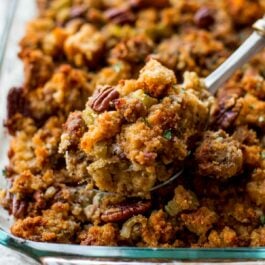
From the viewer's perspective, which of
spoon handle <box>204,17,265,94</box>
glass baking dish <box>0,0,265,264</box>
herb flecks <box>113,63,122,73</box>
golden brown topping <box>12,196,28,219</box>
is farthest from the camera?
herb flecks <box>113,63,122,73</box>

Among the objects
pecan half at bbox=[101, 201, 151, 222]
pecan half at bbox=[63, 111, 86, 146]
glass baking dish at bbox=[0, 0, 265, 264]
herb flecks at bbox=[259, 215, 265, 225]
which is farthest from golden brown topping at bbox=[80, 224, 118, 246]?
herb flecks at bbox=[259, 215, 265, 225]

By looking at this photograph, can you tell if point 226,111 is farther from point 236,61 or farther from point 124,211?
point 124,211

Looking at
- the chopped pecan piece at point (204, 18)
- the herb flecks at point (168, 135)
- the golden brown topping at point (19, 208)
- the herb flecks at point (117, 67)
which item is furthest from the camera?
the chopped pecan piece at point (204, 18)

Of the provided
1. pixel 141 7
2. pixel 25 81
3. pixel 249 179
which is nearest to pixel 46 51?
pixel 25 81

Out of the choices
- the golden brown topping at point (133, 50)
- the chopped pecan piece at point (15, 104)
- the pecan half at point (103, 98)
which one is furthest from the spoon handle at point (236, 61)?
the chopped pecan piece at point (15, 104)

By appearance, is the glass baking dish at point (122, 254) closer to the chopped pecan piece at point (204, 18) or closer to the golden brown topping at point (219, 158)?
the golden brown topping at point (219, 158)

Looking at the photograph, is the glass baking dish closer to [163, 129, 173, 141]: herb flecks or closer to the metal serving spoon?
[163, 129, 173, 141]: herb flecks
